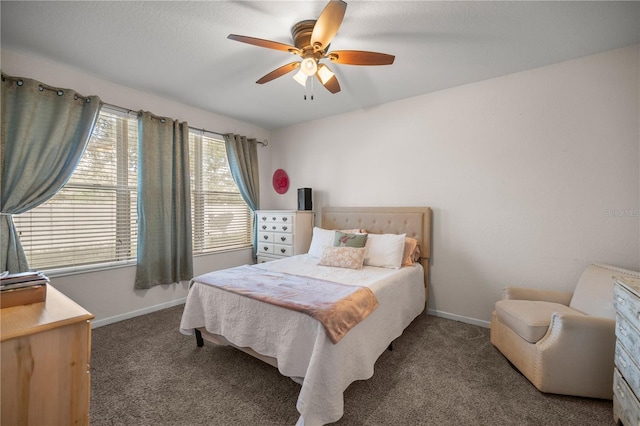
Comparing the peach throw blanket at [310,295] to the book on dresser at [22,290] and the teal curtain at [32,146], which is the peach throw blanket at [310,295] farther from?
the teal curtain at [32,146]

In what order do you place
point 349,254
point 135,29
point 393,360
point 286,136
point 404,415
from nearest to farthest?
point 404,415 → point 135,29 → point 393,360 → point 349,254 → point 286,136

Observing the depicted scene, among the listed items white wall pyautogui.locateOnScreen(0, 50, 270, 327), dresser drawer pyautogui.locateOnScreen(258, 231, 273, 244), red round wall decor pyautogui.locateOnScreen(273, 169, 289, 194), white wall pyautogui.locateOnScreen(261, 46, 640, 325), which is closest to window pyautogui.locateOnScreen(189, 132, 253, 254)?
white wall pyautogui.locateOnScreen(0, 50, 270, 327)

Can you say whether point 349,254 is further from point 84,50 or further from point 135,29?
point 84,50

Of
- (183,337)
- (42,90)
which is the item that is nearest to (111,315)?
(183,337)

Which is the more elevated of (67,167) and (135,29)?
(135,29)

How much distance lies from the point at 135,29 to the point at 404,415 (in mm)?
3262

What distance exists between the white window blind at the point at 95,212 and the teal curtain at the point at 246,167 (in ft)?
3.97

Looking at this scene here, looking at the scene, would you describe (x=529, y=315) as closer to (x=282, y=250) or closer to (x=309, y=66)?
(x=309, y=66)

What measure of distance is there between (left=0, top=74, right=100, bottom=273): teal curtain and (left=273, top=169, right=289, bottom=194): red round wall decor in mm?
2426

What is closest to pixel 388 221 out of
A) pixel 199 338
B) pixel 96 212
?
pixel 199 338

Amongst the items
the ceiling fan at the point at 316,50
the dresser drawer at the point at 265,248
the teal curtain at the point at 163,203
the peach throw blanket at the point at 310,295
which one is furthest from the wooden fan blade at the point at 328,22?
the dresser drawer at the point at 265,248

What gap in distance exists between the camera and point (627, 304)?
4.68ft

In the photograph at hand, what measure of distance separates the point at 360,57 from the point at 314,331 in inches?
73.8

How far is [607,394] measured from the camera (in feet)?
5.46
